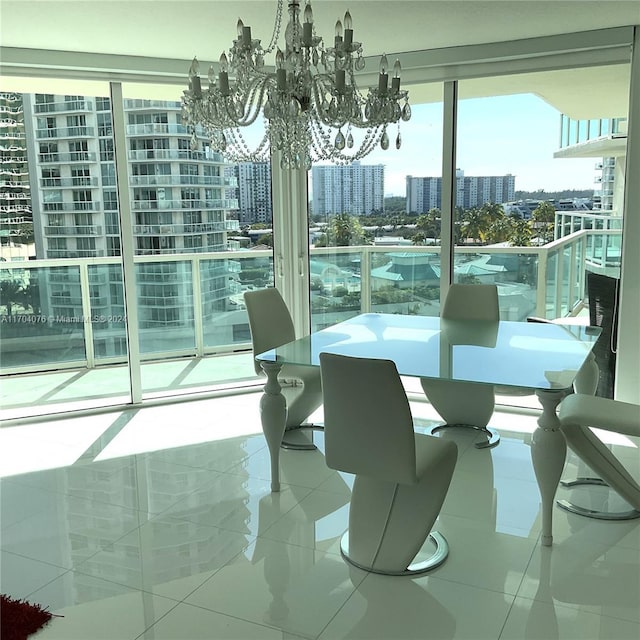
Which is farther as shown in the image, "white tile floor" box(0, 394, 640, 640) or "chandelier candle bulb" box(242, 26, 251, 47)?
"chandelier candle bulb" box(242, 26, 251, 47)

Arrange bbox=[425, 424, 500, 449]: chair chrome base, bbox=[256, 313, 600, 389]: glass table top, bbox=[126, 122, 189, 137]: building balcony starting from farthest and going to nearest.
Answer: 1. bbox=[126, 122, 189, 137]: building balcony
2. bbox=[425, 424, 500, 449]: chair chrome base
3. bbox=[256, 313, 600, 389]: glass table top

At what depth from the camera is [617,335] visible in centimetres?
442

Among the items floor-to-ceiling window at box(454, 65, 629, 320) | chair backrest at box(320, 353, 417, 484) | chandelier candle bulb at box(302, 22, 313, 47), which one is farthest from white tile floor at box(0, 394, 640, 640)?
chandelier candle bulb at box(302, 22, 313, 47)

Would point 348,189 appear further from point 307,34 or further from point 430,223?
point 307,34

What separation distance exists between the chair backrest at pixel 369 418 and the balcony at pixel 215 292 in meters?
2.71

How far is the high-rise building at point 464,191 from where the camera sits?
472 centimetres

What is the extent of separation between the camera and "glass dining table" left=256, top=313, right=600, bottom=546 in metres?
2.80

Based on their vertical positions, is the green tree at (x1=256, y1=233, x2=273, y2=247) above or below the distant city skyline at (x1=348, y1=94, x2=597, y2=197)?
below

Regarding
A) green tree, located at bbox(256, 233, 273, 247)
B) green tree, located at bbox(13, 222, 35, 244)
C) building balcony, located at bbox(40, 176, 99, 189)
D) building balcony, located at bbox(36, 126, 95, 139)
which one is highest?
building balcony, located at bbox(36, 126, 95, 139)

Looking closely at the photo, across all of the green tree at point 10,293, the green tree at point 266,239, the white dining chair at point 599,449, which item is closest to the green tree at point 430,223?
the green tree at point 266,239

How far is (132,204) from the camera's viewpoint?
496 centimetres

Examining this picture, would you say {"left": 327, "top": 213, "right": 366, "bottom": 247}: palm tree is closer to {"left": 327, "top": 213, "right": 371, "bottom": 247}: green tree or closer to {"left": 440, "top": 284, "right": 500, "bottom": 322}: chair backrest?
{"left": 327, "top": 213, "right": 371, "bottom": 247}: green tree

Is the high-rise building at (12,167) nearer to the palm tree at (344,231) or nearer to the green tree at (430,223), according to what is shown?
the palm tree at (344,231)

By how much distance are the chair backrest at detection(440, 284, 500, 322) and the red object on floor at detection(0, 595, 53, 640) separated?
3.03 metres
